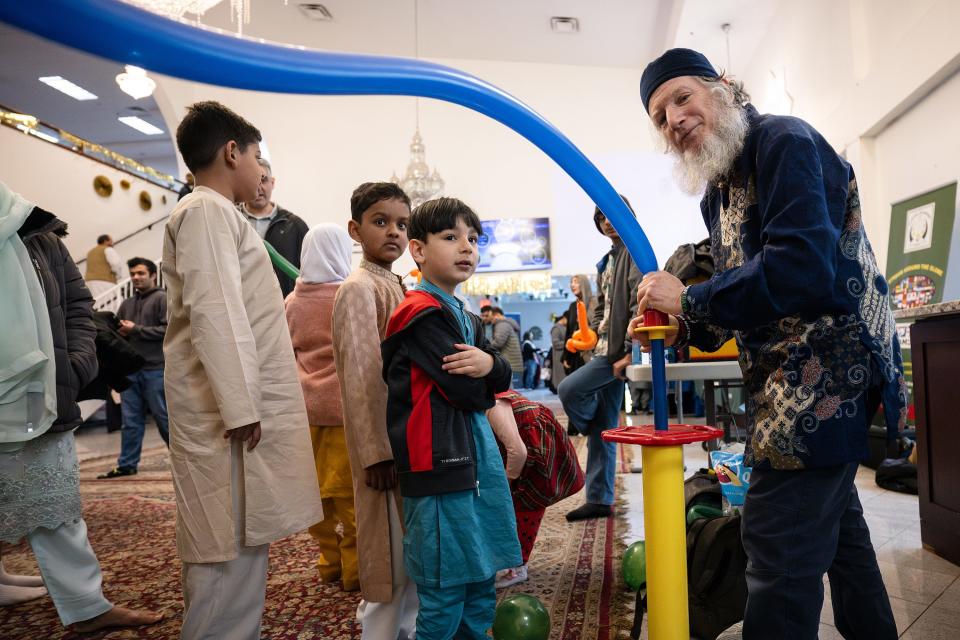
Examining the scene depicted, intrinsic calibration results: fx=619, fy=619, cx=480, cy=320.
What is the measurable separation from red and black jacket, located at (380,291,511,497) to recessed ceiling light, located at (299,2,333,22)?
27.4 ft

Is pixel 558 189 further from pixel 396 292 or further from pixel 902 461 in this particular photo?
pixel 396 292

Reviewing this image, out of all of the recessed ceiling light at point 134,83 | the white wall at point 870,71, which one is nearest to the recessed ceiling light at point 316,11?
the recessed ceiling light at point 134,83

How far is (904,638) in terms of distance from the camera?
1610 millimetres

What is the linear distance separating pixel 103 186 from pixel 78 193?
0.50 meters

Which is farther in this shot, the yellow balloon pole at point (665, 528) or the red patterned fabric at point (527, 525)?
the red patterned fabric at point (527, 525)

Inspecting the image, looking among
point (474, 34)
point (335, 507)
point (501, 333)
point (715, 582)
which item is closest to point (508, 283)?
point (501, 333)

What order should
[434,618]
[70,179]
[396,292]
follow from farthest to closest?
[70,179] → [396,292] → [434,618]

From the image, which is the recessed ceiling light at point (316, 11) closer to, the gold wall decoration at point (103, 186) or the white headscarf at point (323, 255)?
the gold wall decoration at point (103, 186)

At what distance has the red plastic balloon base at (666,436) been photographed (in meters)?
0.97

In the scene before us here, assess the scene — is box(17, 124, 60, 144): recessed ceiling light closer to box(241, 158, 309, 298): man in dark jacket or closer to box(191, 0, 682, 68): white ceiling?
box(191, 0, 682, 68): white ceiling

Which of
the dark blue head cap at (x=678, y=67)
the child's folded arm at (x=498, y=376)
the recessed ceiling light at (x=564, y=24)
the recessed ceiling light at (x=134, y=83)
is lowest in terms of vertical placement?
the child's folded arm at (x=498, y=376)

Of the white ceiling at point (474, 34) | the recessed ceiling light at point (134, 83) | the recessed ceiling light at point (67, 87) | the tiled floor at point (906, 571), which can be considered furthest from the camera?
the recessed ceiling light at point (67, 87)

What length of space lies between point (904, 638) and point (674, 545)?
111cm

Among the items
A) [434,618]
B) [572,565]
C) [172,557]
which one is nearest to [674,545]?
[434,618]
